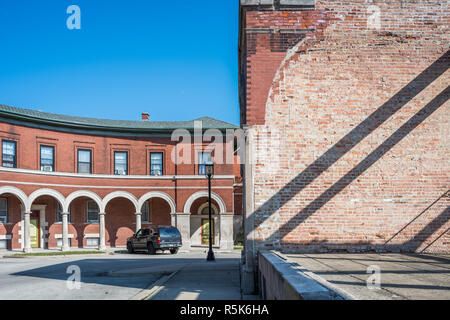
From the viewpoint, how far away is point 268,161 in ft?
32.1

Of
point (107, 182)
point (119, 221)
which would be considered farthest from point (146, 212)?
point (107, 182)

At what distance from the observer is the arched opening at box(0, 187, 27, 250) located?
29.2 metres

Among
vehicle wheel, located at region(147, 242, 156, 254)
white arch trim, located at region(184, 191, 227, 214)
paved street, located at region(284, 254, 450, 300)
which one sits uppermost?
paved street, located at region(284, 254, 450, 300)

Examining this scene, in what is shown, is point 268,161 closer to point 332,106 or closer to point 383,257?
point 332,106

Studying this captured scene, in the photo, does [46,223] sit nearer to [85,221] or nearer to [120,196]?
[85,221]

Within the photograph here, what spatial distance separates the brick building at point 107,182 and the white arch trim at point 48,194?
0.22 feet

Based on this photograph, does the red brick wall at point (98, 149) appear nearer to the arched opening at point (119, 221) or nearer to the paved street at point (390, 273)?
the arched opening at point (119, 221)

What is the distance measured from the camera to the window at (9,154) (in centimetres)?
2881

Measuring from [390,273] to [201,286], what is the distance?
5.49 metres

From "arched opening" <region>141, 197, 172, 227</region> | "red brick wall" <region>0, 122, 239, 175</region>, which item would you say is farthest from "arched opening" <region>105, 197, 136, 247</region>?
"red brick wall" <region>0, 122, 239, 175</region>

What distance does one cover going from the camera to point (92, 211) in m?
34.4

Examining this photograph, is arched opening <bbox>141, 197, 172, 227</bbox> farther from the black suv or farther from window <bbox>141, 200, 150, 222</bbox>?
the black suv

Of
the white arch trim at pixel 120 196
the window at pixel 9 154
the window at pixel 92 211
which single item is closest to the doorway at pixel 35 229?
the window at pixel 92 211

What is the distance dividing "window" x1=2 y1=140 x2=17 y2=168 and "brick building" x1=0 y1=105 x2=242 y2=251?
64mm
